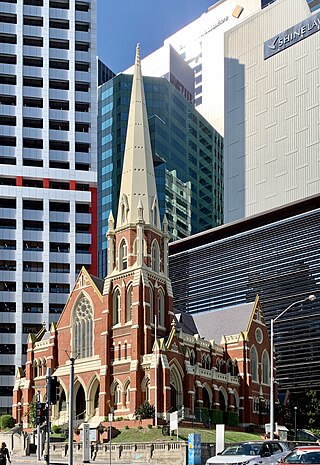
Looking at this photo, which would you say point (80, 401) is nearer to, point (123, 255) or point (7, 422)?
point (7, 422)

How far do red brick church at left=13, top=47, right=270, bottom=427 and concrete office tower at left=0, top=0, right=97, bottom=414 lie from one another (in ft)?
75.0

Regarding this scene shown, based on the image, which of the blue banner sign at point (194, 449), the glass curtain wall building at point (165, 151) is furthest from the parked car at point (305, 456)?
the glass curtain wall building at point (165, 151)

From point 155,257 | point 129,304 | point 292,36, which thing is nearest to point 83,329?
point 129,304

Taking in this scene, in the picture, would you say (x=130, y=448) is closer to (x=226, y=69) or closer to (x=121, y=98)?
(x=121, y=98)

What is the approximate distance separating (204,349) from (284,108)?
83891 millimetres

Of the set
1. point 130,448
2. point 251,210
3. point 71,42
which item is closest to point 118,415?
point 130,448

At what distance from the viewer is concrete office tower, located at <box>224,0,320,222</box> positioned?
521 ft

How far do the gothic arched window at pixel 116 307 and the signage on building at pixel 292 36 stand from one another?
295ft

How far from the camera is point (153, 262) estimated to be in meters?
88.2

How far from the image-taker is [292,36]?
164125 mm

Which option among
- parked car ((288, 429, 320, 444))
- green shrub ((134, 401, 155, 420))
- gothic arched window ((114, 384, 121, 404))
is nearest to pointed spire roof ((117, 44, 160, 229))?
gothic arched window ((114, 384, 121, 404))

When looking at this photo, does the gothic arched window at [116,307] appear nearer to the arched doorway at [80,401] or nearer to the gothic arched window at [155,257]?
the gothic arched window at [155,257]

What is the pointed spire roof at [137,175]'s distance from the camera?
8881 centimetres

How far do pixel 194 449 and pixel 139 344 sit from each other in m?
30.3
